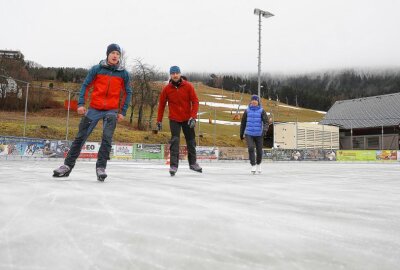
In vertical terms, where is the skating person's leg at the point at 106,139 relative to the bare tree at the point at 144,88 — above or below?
below

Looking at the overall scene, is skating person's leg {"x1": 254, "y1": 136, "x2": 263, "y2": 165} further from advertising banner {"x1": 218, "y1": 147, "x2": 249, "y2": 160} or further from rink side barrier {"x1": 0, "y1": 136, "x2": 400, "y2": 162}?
advertising banner {"x1": 218, "y1": 147, "x2": 249, "y2": 160}

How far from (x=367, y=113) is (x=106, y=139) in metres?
46.0

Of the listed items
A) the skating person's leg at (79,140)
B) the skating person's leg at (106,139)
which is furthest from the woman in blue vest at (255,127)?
the skating person's leg at (79,140)

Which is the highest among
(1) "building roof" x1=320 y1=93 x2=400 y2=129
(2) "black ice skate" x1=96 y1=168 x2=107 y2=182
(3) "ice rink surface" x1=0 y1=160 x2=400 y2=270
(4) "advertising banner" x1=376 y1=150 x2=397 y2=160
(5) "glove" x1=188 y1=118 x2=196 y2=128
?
(1) "building roof" x1=320 y1=93 x2=400 y2=129

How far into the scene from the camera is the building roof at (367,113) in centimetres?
4134

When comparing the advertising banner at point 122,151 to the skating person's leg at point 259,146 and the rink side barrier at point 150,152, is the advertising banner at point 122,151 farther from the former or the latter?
the skating person's leg at point 259,146

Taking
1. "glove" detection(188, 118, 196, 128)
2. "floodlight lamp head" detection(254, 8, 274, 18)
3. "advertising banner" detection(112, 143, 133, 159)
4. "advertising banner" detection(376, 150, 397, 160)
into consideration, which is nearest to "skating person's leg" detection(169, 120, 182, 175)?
"glove" detection(188, 118, 196, 128)

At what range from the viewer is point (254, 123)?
25.0ft

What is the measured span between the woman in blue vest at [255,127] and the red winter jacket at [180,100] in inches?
72.6

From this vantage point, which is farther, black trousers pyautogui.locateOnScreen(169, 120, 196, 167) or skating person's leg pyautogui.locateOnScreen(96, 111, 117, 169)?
black trousers pyautogui.locateOnScreen(169, 120, 196, 167)

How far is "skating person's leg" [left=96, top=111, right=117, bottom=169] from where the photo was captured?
4.55 meters

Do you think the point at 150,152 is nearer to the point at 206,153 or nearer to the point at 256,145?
the point at 206,153

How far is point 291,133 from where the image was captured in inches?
1396

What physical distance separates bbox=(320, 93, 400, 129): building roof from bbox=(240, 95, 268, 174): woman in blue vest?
37146 millimetres
